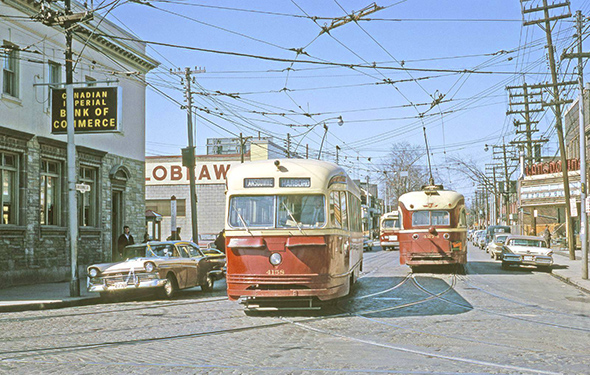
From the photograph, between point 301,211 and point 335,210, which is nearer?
point 301,211

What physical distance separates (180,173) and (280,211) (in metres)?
Answer: 44.9

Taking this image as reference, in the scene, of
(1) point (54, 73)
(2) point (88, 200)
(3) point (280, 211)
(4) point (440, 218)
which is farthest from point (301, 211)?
(2) point (88, 200)

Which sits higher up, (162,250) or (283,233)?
(283,233)

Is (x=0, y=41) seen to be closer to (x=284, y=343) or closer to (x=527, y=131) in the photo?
(x=284, y=343)

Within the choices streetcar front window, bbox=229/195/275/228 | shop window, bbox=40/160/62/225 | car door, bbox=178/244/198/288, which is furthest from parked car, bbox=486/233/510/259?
streetcar front window, bbox=229/195/275/228

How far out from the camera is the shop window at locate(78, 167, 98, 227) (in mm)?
24562

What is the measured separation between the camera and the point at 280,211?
1265 cm

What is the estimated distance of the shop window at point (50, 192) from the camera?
22106 millimetres

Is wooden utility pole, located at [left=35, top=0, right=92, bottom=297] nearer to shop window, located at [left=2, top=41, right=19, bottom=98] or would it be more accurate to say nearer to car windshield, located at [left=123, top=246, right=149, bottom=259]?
car windshield, located at [left=123, top=246, right=149, bottom=259]

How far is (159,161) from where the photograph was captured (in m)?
57.2

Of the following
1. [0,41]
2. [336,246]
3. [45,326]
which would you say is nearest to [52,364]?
[45,326]

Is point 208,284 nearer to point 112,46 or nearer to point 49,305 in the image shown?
point 49,305

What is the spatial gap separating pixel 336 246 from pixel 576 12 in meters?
16.2

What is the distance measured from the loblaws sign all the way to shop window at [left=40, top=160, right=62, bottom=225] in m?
32.0
